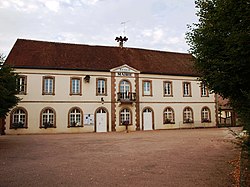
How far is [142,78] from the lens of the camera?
26.4m

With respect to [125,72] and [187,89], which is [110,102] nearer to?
[125,72]

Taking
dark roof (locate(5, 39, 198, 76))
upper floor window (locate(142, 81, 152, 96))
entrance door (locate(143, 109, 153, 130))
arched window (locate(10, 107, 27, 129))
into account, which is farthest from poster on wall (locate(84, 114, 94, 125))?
upper floor window (locate(142, 81, 152, 96))

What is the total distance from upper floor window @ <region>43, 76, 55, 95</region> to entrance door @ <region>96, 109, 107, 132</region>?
15.5ft

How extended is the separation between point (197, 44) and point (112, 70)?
1709 cm

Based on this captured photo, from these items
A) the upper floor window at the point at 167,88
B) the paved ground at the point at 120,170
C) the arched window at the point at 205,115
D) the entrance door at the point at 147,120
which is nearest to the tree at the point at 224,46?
the paved ground at the point at 120,170

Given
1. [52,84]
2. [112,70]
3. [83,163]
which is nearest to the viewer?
[83,163]

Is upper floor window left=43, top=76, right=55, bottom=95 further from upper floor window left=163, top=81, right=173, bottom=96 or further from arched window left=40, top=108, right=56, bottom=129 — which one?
upper floor window left=163, top=81, right=173, bottom=96

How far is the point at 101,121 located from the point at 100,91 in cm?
290

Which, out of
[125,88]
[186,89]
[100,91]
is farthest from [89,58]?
[186,89]

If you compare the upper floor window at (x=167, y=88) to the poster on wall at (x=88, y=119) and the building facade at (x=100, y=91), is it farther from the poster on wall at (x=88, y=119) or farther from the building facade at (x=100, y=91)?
the poster on wall at (x=88, y=119)

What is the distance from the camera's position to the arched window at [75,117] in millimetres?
23527

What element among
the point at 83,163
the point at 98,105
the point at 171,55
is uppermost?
the point at 171,55

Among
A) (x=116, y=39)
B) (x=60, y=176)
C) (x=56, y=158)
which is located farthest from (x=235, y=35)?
(x=116, y=39)

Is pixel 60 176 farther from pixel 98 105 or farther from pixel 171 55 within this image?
pixel 171 55
